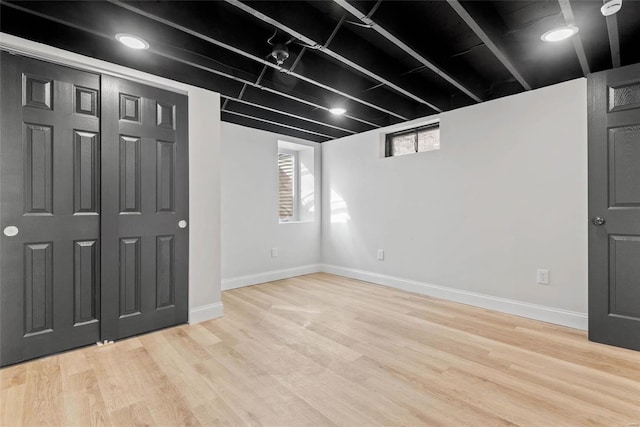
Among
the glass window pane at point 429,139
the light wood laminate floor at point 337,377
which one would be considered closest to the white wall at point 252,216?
the light wood laminate floor at point 337,377

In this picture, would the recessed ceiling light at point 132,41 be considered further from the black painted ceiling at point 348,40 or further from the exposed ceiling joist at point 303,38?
the exposed ceiling joist at point 303,38

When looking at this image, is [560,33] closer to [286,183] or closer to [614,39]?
[614,39]

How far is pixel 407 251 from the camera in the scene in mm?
3945

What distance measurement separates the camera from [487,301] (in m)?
3.21

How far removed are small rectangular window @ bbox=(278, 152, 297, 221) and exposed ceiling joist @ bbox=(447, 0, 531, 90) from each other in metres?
3.41

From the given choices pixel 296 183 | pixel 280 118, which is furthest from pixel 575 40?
pixel 296 183

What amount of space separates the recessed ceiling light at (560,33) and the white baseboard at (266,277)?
3929 mm

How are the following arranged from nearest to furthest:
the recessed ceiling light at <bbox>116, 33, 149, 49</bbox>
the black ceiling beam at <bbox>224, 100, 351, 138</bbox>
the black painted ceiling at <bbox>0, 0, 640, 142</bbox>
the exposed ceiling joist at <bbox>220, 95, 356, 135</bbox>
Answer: the black painted ceiling at <bbox>0, 0, 640, 142</bbox>
the recessed ceiling light at <bbox>116, 33, 149, 49</bbox>
the exposed ceiling joist at <bbox>220, 95, 356, 135</bbox>
the black ceiling beam at <bbox>224, 100, 351, 138</bbox>

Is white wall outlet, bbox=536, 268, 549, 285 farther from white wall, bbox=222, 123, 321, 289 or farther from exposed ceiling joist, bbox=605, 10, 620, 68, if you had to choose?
white wall, bbox=222, 123, 321, 289

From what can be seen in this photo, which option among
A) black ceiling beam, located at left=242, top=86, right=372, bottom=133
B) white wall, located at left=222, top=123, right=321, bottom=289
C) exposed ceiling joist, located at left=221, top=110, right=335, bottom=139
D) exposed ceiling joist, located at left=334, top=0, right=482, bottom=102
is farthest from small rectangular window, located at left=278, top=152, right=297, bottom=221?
exposed ceiling joist, located at left=334, top=0, right=482, bottom=102

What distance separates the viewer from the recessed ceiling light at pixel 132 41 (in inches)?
81.6

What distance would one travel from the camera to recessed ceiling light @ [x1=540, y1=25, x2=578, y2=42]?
1963 mm

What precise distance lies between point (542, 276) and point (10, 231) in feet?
14.2

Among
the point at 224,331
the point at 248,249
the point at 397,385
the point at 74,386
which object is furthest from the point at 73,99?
the point at 397,385
